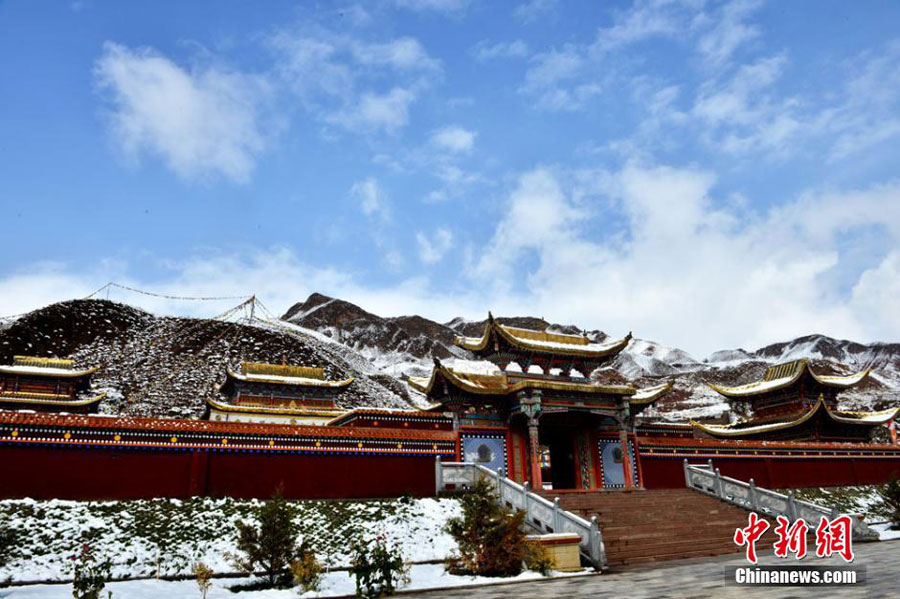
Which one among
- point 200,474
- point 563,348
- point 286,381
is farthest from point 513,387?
point 286,381

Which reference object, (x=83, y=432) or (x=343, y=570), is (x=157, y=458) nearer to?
(x=83, y=432)

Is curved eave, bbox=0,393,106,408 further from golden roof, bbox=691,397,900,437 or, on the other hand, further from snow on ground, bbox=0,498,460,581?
golden roof, bbox=691,397,900,437

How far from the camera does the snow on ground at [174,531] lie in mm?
12164

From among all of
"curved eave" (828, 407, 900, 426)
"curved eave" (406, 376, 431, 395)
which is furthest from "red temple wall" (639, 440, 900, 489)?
"curved eave" (406, 376, 431, 395)

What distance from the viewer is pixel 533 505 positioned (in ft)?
52.0

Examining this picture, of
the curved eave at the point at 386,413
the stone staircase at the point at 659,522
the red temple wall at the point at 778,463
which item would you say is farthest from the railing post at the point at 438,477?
the curved eave at the point at 386,413

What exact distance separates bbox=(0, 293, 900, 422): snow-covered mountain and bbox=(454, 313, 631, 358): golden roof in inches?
687

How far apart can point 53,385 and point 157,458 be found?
28.4 m

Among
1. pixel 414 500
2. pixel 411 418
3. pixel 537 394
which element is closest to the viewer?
pixel 414 500

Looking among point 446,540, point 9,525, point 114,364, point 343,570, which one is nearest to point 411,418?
point 446,540

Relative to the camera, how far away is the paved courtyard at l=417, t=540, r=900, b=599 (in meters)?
7.80

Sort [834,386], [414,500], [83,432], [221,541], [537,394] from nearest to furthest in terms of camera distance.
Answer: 1. [221,541]
2. [83,432]
3. [414,500]
4. [537,394]
5. [834,386]

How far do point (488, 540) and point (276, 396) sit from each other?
93.7 feet

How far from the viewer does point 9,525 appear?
12.4 m
